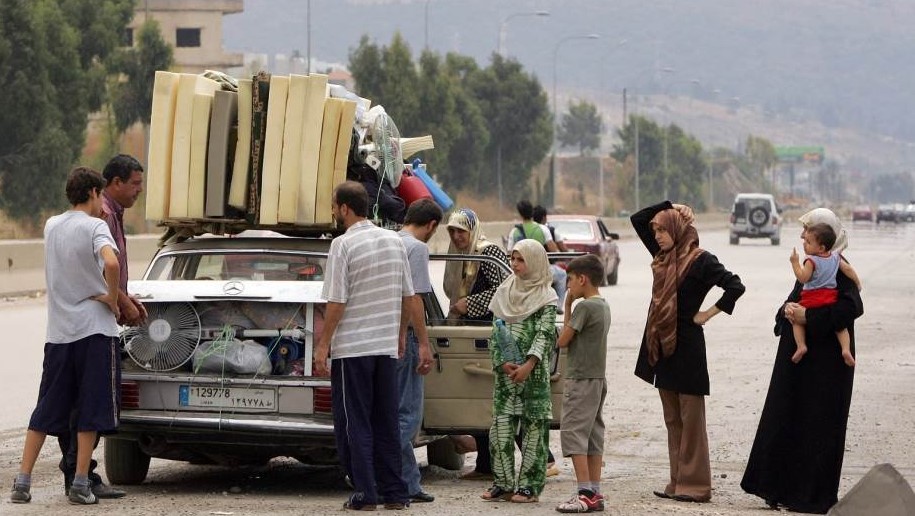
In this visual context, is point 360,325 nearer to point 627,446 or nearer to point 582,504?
point 582,504

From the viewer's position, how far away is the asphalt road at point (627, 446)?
351 inches

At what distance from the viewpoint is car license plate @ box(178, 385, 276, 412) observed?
9.15 m

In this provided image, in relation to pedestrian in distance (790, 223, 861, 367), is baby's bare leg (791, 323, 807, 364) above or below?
below

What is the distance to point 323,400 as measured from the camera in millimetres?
9062

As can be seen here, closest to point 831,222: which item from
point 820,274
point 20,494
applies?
point 820,274

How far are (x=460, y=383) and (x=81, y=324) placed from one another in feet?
6.95

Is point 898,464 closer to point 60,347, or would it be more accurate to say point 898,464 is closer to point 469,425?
point 469,425

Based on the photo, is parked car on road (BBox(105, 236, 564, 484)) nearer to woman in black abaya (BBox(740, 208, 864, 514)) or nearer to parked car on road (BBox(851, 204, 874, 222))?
woman in black abaya (BBox(740, 208, 864, 514))

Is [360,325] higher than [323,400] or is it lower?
higher

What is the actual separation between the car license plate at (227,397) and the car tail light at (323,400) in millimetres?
238

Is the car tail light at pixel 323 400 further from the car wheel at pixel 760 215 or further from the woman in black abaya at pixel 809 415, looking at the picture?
the car wheel at pixel 760 215

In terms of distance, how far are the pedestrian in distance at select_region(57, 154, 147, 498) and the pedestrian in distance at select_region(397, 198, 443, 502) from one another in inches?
54.8

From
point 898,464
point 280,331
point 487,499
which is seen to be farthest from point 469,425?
point 898,464

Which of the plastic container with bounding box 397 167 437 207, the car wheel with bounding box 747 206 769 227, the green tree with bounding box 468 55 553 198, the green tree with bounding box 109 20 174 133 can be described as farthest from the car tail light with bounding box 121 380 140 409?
the green tree with bounding box 468 55 553 198
